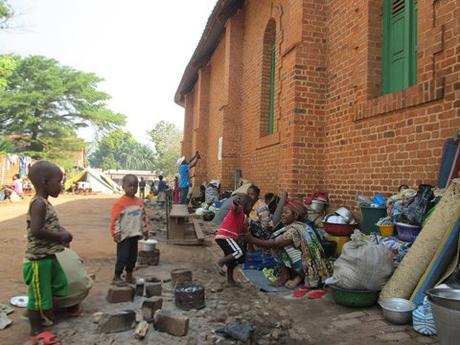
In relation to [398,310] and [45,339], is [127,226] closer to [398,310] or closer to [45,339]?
[45,339]

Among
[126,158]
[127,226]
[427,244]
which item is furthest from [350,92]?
[126,158]

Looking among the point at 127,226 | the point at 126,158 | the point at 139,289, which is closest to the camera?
the point at 139,289

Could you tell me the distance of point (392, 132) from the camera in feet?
18.4

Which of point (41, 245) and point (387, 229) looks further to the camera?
point (387, 229)

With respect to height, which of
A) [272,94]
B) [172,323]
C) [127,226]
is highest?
[272,94]

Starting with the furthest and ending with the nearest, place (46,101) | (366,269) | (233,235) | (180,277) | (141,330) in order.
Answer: (46,101)
(233,235)
(180,277)
(366,269)
(141,330)

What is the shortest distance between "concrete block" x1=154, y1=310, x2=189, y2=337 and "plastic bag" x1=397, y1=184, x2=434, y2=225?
274 cm

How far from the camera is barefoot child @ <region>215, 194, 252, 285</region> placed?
17.4 feet

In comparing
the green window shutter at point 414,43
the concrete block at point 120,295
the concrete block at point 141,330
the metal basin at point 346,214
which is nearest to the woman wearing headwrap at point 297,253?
the metal basin at point 346,214

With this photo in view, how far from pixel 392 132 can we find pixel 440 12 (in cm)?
159

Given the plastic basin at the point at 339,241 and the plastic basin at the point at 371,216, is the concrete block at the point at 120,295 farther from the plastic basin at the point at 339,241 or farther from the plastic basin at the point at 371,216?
the plastic basin at the point at 371,216

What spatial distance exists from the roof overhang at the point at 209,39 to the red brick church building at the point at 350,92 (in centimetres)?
28

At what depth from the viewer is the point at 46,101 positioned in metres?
30.8

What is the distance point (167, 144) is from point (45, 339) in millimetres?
59908
